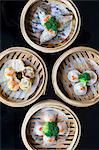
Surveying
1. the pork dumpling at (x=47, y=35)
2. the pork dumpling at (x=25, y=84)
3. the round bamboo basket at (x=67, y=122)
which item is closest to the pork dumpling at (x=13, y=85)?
the pork dumpling at (x=25, y=84)

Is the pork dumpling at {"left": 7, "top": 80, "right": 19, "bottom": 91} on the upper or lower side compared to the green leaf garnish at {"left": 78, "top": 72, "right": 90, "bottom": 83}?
lower

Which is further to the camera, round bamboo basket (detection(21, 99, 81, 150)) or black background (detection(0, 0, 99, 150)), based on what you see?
black background (detection(0, 0, 99, 150))

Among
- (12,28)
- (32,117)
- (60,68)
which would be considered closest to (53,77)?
(60,68)

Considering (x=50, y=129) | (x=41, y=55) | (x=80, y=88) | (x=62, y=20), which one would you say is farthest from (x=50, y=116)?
(x=62, y=20)

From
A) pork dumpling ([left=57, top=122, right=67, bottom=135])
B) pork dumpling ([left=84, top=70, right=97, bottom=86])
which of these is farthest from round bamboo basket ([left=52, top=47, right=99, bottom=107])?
pork dumpling ([left=57, top=122, right=67, bottom=135])

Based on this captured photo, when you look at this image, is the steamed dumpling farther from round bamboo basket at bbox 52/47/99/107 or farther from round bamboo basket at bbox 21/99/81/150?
round bamboo basket at bbox 21/99/81/150

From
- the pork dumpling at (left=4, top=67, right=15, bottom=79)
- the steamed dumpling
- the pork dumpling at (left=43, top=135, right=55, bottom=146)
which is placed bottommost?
the pork dumpling at (left=43, top=135, right=55, bottom=146)

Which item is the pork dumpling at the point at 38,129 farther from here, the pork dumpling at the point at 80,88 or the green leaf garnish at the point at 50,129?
the pork dumpling at the point at 80,88

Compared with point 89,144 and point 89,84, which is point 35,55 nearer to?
point 89,84
